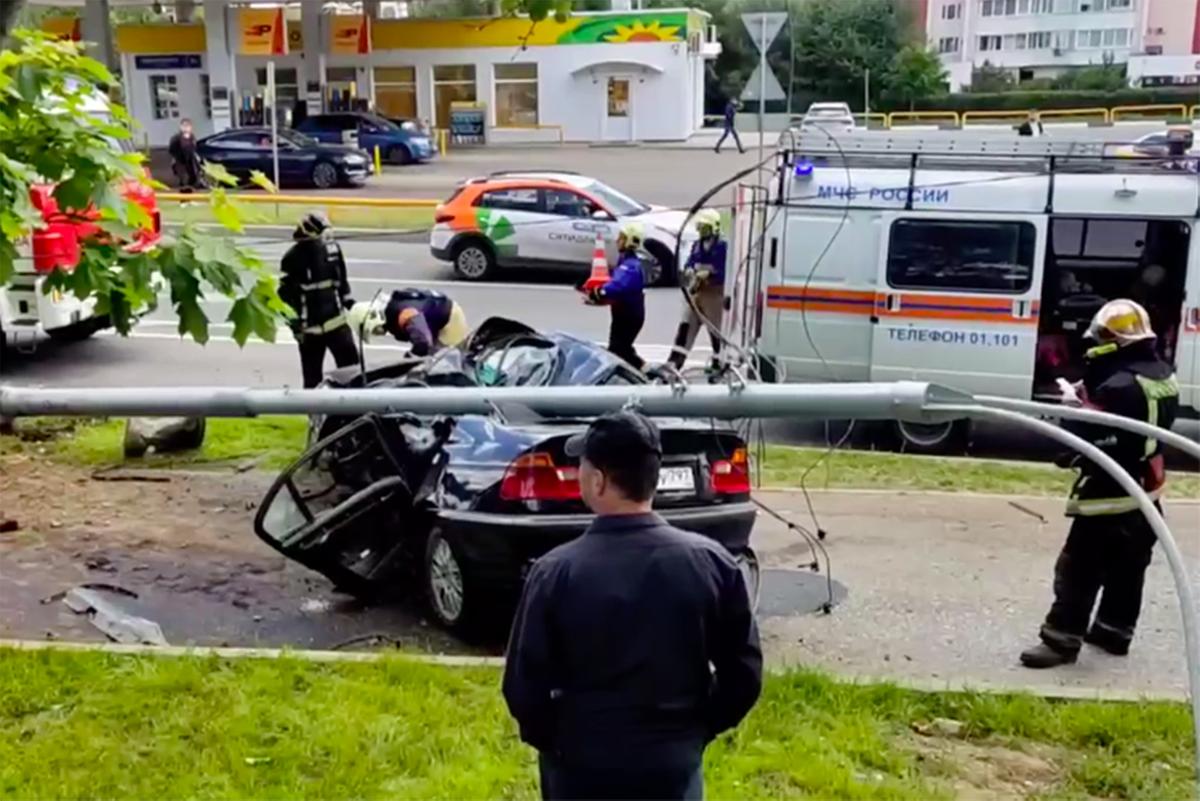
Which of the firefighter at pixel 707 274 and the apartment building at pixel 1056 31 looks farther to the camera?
the apartment building at pixel 1056 31

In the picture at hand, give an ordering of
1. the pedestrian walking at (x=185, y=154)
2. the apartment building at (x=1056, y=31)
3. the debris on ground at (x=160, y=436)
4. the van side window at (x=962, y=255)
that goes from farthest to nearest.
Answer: the apartment building at (x=1056, y=31), the pedestrian walking at (x=185, y=154), the van side window at (x=962, y=255), the debris on ground at (x=160, y=436)

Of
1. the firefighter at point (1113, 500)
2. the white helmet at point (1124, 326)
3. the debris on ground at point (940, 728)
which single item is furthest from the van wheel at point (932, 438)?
the debris on ground at point (940, 728)

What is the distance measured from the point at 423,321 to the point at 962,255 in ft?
15.0

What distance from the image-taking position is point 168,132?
145ft

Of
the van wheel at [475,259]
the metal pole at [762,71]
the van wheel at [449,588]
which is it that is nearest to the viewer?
the van wheel at [449,588]

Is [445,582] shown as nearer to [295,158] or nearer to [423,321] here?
[423,321]

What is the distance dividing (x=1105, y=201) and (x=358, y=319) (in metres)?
5.92

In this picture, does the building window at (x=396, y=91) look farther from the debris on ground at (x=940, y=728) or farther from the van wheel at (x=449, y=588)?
the debris on ground at (x=940, y=728)

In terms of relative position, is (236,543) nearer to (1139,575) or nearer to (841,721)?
(841,721)

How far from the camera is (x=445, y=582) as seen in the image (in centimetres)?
658

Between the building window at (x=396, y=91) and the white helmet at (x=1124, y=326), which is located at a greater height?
the building window at (x=396, y=91)

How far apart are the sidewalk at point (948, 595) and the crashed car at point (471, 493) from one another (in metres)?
0.66

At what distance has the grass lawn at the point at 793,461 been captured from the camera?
378 inches

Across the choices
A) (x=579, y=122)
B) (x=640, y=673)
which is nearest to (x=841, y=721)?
(x=640, y=673)
